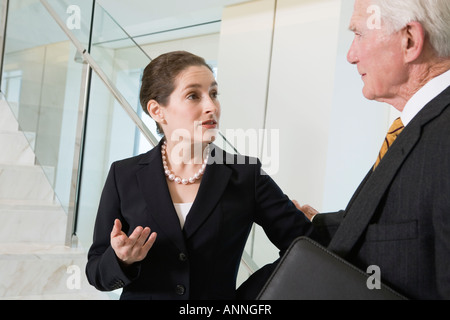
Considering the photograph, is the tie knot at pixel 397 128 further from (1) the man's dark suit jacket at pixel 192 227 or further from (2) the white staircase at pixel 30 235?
(2) the white staircase at pixel 30 235

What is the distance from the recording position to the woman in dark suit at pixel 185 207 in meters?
1.41

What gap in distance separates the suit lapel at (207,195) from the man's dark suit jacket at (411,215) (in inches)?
18.0

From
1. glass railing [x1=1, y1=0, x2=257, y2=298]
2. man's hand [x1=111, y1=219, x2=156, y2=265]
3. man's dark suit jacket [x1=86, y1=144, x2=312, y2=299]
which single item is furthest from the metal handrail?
man's hand [x1=111, y1=219, x2=156, y2=265]

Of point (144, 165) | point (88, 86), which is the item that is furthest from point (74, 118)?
point (144, 165)

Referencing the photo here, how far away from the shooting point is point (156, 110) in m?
1.64

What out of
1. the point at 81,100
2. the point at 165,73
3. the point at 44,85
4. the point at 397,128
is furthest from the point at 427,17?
the point at 44,85

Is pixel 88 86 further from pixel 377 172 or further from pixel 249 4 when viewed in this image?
pixel 377 172

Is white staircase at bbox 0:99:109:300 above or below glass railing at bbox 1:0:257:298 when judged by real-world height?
below

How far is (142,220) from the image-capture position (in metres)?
1.46

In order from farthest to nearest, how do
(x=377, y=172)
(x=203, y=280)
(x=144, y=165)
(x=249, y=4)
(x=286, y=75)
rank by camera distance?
(x=249, y=4) → (x=286, y=75) → (x=144, y=165) → (x=203, y=280) → (x=377, y=172)

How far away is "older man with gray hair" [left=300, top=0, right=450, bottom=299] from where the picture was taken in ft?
3.23

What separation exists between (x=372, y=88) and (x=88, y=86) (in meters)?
2.24

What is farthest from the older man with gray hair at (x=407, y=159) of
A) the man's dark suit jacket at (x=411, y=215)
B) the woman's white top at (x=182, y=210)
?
the woman's white top at (x=182, y=210)

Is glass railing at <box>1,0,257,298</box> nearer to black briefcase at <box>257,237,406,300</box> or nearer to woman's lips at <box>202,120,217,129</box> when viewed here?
woman's lips at <box>202,120,217,129</box>
